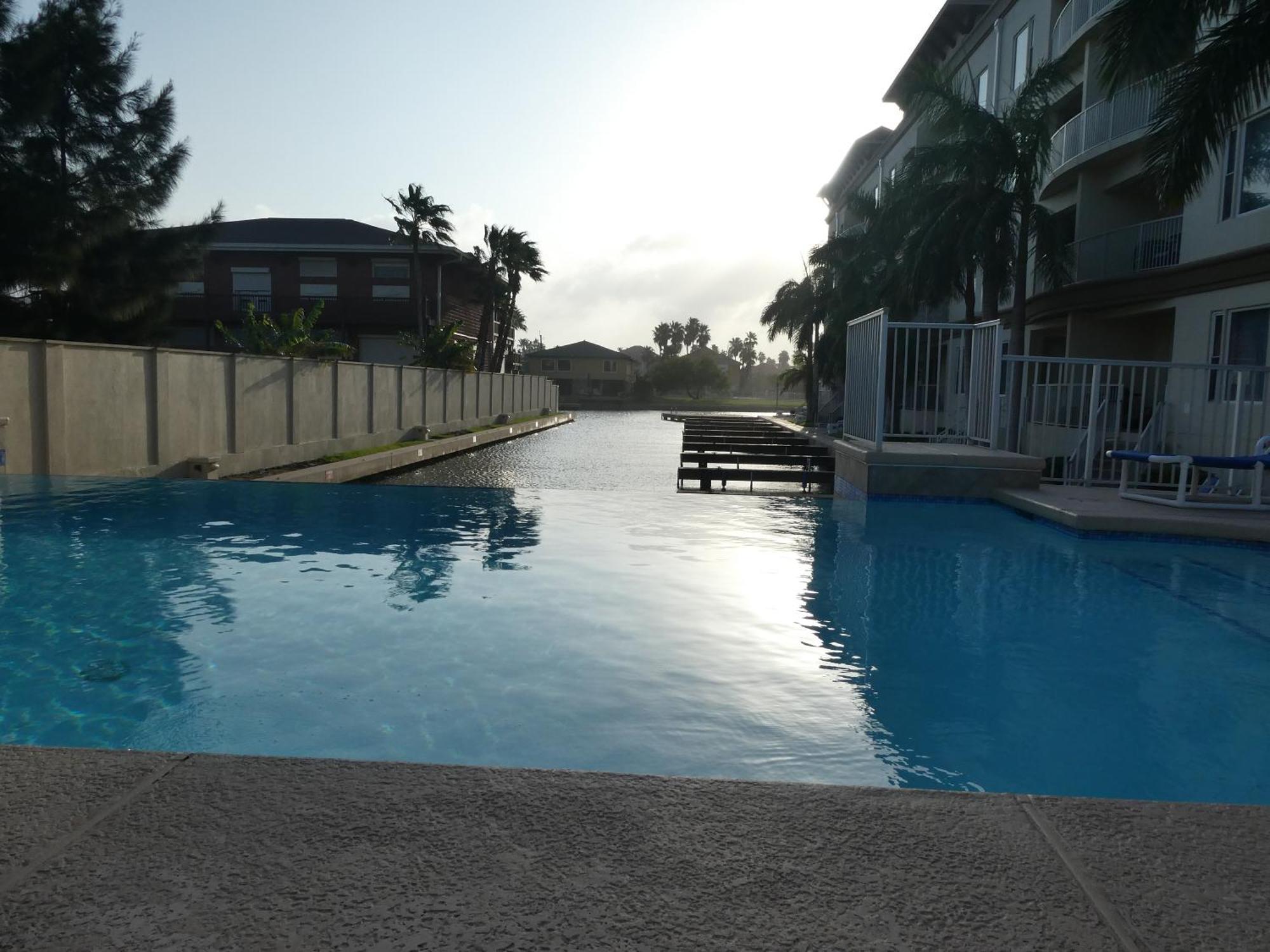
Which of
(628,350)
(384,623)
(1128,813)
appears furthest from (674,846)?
(628,350)

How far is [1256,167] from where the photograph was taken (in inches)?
658

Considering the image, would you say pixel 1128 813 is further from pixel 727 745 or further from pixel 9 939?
pixel 9 939

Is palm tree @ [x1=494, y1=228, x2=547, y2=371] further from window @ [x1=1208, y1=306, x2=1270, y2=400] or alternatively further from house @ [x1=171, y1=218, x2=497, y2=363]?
window @ [x1=1208, y1=306, x2=1270, y2=400]

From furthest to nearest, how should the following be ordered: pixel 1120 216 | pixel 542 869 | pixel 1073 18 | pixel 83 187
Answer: pixel 83 187
pixel 1120 216
pixel 1073 18
pixel 542 869

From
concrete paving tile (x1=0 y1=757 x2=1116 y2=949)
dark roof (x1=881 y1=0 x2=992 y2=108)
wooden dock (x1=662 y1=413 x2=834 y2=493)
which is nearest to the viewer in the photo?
concrete paving tile (x1=0 y1=757 x2=1116 y2=949)

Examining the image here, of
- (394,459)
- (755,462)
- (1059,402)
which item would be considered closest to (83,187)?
(394,459)

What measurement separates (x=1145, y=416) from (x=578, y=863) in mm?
22460

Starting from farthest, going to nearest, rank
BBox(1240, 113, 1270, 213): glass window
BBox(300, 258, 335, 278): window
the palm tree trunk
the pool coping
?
BBox(300, 258, 335, 278): window < the palm tree trunk < the pool coping < BBox(1240, 113, 1270, 213): glass window

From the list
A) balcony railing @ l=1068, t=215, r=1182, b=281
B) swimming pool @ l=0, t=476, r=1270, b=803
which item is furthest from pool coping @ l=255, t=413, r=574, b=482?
balcony railing @ l=1068, t=215, r=1182, b=281

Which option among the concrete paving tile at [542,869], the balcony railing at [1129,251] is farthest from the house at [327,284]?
the concrete paving tile at [542,869]

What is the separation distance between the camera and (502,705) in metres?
4.56

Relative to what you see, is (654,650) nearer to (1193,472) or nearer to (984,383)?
(984,383)

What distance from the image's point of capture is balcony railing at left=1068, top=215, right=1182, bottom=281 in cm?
2088

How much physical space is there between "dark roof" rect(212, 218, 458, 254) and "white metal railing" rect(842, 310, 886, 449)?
1358 inches
